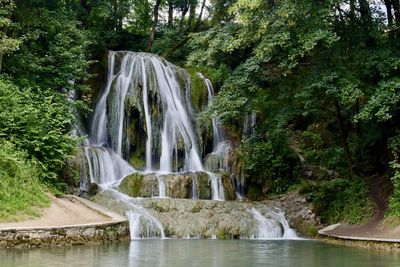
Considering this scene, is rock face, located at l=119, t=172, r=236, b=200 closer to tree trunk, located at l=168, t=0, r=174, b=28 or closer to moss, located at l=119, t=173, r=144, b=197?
moss, located at l=119, t=173, r=144, b=197

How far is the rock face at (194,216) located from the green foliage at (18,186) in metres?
3.10

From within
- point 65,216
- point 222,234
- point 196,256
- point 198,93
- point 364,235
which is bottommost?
point 222,234

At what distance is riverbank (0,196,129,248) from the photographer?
41.5 ft

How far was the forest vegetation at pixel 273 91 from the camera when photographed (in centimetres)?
1597

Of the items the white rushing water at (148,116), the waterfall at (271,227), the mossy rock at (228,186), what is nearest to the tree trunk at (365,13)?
the waterfall at (271,227)

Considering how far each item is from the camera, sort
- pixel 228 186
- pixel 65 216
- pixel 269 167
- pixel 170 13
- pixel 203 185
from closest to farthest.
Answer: pixel 65 216 < pixel 203 185 < pixel 228 186 < pixel 269 167 < pixel 170 13

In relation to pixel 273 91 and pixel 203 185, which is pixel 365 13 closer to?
pixel 273 91

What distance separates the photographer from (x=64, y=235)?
13.4m

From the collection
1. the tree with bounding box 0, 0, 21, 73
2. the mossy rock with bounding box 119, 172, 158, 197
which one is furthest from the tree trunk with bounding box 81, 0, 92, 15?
the mossy rock with bounding box 119, 172, 158, 197

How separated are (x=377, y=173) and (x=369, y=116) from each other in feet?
15.1

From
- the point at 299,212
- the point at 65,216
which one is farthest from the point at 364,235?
the point at 65,216

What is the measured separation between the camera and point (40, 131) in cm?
1688

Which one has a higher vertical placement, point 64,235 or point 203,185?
point 203,185

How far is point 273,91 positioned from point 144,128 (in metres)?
6.93
